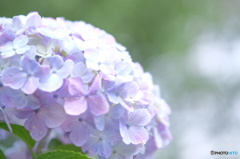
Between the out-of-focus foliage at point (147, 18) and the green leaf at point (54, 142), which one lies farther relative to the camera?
the out-of-focus foliage at point (147, 18)

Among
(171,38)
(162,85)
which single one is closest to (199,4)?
(171,38)

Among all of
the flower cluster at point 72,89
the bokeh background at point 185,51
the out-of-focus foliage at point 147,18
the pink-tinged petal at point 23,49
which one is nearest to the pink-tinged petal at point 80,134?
the flower cluster at point 72,89

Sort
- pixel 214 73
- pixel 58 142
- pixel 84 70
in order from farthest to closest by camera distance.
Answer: pixel 214 73 → pixel 58 142 → pixel 84 70

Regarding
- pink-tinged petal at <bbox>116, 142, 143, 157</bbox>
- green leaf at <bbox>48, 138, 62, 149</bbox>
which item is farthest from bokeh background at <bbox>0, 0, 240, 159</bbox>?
pink-tinged petal at <bbox>116, 142, 143, 157</bbox>

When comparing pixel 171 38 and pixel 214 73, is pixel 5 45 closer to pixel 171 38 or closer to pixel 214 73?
pixel 214 73

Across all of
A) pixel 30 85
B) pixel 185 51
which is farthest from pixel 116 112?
pixel 185 51

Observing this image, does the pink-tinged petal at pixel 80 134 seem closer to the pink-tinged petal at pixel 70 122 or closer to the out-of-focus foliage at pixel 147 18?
the pink-tinged petal at pixel 70 122

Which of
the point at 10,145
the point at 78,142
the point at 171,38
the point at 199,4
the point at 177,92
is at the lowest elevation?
the point at 78,142
